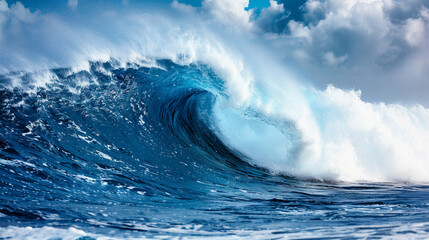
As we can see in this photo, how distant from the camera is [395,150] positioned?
31.1ft

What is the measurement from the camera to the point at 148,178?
5.17 meters

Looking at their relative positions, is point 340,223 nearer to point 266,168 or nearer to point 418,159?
point 266,168

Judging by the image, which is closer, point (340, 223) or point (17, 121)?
point (340, 223)

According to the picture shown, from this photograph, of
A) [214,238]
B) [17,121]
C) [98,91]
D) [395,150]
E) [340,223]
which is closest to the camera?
[214,238]

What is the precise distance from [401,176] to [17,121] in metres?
10.7

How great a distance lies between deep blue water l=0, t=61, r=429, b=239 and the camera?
2.81 meters

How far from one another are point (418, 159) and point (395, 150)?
1037mm

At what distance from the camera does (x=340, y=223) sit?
10.1 ft

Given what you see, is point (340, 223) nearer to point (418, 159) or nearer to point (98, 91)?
point (98, 91)

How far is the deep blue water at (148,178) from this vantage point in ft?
9.21

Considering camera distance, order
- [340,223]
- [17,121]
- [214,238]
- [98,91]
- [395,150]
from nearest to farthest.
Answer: [214,238]
[340,223]
[17,121]
[98,91]
[395,150]

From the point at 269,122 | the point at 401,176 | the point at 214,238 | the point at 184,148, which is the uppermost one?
the point at 269,122

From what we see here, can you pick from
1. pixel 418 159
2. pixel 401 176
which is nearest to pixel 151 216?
pixel 401 176

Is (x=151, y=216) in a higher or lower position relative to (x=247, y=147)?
lower
